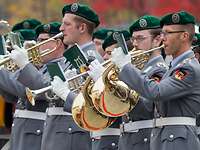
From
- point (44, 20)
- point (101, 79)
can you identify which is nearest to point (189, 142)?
point (101, 79)

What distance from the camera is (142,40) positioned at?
Result: 35.0 feet

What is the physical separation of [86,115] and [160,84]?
103 centimetres

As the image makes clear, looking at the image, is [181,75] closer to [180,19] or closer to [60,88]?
[180,19]

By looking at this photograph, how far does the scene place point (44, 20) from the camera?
29469 mm

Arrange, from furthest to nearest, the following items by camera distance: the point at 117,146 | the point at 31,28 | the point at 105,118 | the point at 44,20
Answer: the point at 44,20
the point at 31,28
the point at 117,146
the point at 105,118

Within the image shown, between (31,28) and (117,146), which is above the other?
(31,28)

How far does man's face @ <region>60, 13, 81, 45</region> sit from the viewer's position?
11109 mm

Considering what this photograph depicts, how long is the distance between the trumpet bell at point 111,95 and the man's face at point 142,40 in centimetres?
60

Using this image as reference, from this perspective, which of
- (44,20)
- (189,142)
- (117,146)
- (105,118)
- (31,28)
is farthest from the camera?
(44,20)

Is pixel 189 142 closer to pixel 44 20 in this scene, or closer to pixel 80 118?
pixel 80 118

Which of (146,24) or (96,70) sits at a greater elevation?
(146,24)

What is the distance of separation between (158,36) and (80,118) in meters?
1.22

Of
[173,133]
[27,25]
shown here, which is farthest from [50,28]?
[173,133]

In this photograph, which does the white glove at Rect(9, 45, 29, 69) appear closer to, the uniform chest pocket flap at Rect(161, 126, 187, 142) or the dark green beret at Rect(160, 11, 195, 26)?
the dark green beret at Rect(160, 11, 195, 26)
